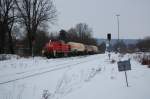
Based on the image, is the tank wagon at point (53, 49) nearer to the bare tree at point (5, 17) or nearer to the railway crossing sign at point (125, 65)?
the bare tree at point (5, 17)

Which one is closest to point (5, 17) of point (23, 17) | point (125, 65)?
point (23, 17)

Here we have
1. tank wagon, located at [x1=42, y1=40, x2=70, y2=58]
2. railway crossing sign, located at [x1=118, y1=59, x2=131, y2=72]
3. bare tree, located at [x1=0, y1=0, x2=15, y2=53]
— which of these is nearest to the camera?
railway crossing sign, located at [x1=118, y1=59, x2=131, y2=72]

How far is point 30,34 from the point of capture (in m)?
45.5

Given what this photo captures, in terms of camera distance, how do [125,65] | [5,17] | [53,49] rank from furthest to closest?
[5,17]
[53,49]
[125,65]

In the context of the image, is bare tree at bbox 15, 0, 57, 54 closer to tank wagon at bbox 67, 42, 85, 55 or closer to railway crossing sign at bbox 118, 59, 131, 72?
tank wagon at bbox 67, 42, 85, 55

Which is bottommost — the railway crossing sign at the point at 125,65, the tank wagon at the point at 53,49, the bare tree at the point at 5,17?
the railway crossing sign at the point at 125,65

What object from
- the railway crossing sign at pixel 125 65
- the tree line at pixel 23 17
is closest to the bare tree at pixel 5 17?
the tree line at pixel 23 17

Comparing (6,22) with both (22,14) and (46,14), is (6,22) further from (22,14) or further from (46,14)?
(46,14)

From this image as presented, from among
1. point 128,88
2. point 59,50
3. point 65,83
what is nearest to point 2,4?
point 59,50

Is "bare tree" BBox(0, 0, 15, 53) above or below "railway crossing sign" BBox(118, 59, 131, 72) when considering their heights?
above

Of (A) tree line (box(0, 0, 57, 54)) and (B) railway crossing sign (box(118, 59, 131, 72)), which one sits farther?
(A) tree line (box(0, 0, 57, 54))

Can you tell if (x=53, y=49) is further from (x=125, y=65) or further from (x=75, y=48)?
(x=125, y=65)

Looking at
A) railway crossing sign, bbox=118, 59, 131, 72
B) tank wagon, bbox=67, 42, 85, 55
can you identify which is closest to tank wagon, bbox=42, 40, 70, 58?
tank wagon, bbox=67, 42, 85, 55

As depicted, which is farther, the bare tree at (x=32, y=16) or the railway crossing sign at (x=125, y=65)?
the bare tree at (x=32, y=16)
